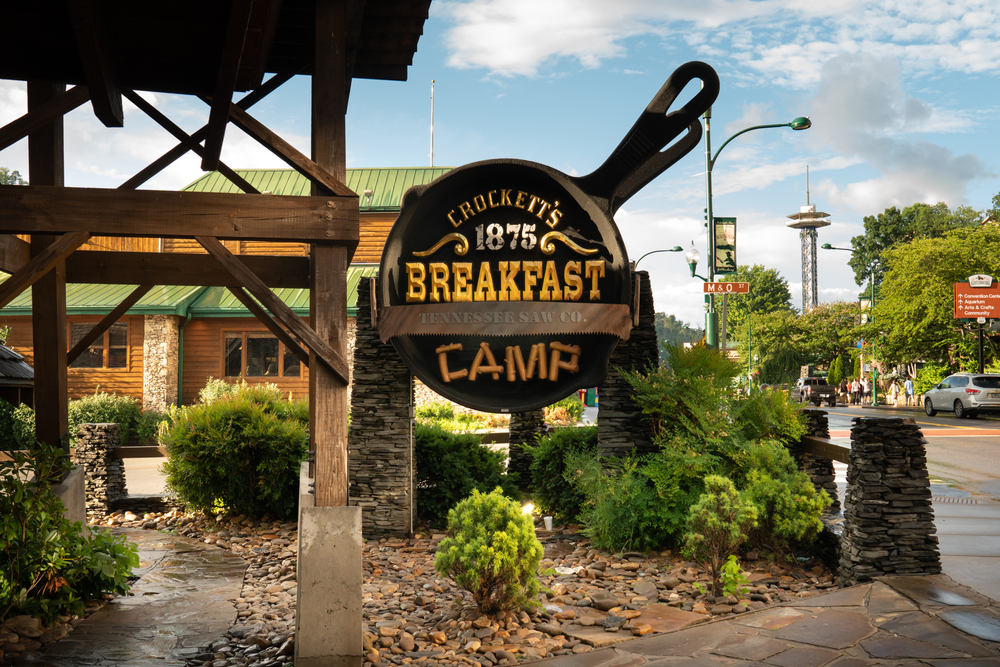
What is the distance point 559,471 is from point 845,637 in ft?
14.6

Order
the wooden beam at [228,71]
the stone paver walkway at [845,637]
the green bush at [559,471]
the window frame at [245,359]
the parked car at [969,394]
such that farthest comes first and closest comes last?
the parked car at [969,394], the window frame at [245,359], the green bush at [559,471], the stone paver walkway at [845,637], the wooden beam at [228,71]

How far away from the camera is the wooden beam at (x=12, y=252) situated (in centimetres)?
669

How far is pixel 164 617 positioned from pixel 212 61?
476cm

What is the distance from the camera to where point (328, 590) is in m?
4.95

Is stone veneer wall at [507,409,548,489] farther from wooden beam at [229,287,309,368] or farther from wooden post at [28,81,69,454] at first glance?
wooden post at [28,81,69,454]

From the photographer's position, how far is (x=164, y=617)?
607cm

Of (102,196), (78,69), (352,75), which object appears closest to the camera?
(102,196)

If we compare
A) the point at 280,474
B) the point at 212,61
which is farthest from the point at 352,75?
the point at 280,474

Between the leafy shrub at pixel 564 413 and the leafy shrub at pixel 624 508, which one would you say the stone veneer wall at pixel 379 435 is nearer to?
the leafy shrub at pixel 624 508

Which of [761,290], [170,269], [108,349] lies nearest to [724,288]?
[170,269]

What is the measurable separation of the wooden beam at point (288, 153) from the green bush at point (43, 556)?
3327 mm

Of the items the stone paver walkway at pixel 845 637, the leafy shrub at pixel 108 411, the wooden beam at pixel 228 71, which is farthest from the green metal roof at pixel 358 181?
the stone paver walkway at pixel 845 637

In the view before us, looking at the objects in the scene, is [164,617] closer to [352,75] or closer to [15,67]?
[15,67]

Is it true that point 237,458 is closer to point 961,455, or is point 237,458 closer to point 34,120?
A: point 34,120
